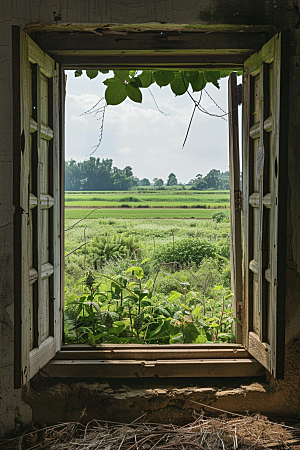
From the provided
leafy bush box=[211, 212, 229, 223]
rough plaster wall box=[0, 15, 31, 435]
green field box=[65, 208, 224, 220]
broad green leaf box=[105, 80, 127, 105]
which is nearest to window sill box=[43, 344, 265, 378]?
rough plaster wall box=[0, 15, 31, 435]

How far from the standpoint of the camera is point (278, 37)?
1769mm

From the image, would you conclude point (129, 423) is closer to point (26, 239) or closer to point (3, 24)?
point (26, 239)

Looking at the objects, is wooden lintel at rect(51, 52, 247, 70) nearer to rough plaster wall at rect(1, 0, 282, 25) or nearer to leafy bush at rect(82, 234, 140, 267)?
rough plaster wall at rect(1, 0, 282, 25)

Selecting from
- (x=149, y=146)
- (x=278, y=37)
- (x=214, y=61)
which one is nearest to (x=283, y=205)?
(x=278, y=37)

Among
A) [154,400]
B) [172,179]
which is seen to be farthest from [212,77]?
[172,179]

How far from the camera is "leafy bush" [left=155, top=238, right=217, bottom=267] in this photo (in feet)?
22.6

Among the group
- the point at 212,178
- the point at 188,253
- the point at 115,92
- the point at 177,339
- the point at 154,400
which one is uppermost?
the point at 212,178

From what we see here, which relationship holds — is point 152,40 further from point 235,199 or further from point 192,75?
point 235,199

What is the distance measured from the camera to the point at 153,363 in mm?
2191

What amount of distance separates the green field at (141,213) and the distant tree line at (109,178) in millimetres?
796

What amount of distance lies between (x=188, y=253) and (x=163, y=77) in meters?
4.79

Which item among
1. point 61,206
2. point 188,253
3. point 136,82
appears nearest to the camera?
point 61,206

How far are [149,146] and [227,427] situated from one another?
10246mm

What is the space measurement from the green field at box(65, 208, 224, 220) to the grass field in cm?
29
